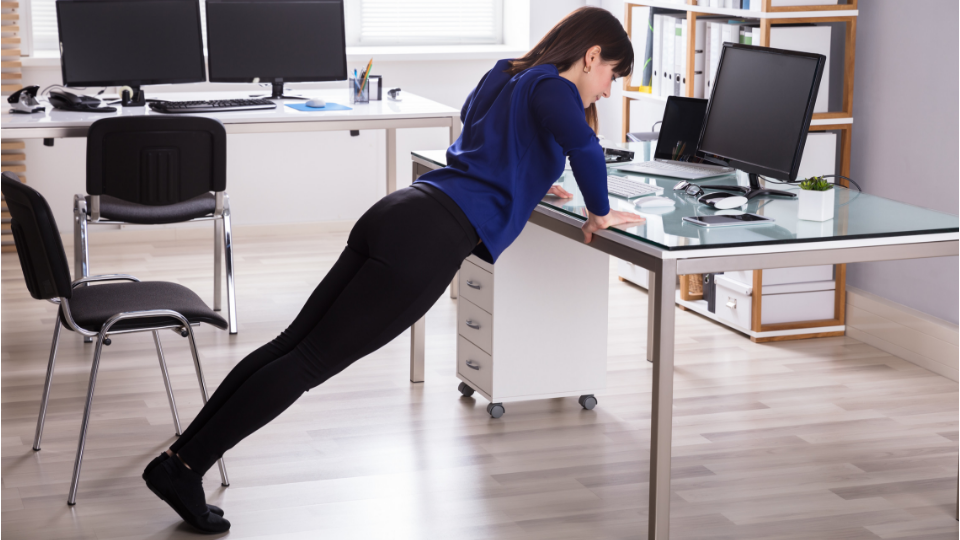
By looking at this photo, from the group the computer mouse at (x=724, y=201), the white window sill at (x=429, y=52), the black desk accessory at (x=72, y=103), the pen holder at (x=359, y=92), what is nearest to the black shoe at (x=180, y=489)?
the computer mouse at (x=724, y=201)

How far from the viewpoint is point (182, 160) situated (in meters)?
3.61

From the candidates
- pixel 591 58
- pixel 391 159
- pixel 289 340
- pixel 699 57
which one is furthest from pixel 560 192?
pixel 391 159

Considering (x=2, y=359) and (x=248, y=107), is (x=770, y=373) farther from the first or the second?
(x=2, y=359)

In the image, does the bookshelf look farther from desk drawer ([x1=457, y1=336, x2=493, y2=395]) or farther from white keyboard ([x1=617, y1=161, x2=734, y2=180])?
desk drawer ([x1=457, y1=336, x2=493, y2=395])

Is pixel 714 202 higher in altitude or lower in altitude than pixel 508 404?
higher

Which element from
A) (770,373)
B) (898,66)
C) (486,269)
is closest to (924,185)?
(898,66)

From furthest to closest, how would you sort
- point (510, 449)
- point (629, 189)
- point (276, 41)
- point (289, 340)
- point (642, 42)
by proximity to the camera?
point (642, 42), point (276, 41), point (510, 449), point (629, 189), point (289, 340)

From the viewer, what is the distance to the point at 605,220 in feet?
7.64

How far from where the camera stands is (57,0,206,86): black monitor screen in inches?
163

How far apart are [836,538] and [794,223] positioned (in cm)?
70

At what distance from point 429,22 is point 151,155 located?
2654 mm

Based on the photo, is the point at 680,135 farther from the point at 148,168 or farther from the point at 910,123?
the point at 148,168

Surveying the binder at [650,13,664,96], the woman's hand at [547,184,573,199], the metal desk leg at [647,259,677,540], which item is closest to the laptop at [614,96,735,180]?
the woman's hand at [547,184,573,199]

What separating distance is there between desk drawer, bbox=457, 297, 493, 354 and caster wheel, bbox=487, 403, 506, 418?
0.54 ft
